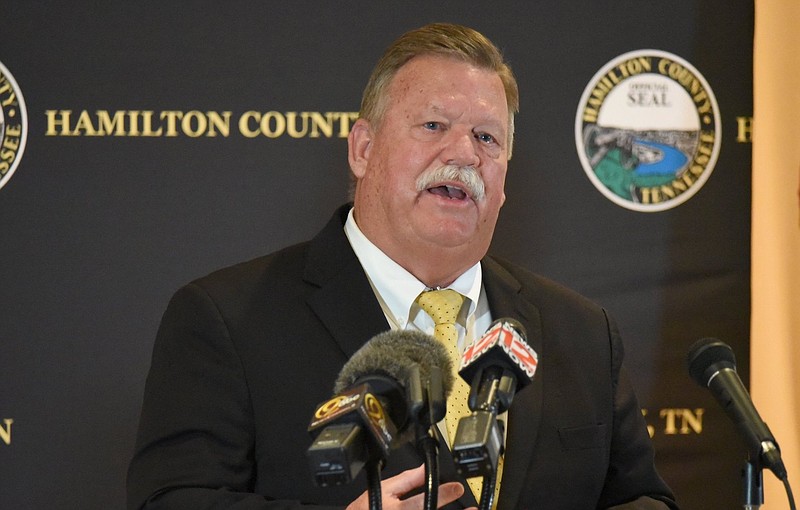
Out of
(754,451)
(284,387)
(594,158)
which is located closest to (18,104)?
(284,387)

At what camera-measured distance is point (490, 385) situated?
1310 millimetres

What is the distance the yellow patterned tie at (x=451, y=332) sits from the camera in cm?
218

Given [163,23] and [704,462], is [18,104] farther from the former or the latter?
[704,462]

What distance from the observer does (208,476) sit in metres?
2.02

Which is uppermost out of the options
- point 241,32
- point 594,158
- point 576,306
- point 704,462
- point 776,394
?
point 241,32

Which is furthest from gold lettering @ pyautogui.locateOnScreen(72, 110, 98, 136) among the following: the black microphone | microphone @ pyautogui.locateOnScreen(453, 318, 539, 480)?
microphone @ pyautogui.locateOnScreen(453, 318, 539, 480)

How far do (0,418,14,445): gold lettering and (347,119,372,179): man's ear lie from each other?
1112mm

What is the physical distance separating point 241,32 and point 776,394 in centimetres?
164

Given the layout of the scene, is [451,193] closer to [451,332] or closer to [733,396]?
[451,332]

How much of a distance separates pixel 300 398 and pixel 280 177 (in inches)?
34.6

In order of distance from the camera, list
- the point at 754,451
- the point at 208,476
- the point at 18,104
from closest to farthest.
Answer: the point at 754,451 → the point at 208,476 → the point at 18,104

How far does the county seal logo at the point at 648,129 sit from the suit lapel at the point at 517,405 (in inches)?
25.2

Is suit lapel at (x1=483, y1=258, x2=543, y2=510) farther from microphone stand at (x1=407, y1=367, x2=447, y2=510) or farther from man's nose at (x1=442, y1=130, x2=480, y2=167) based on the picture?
microphone stand at (x1=407, y1=367, x2=447, y2=510)

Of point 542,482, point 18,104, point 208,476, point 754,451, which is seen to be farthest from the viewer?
point 18,104
